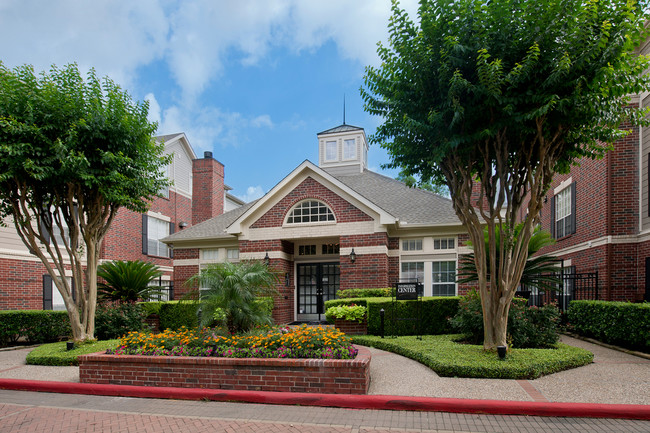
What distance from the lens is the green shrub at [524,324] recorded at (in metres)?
9.55

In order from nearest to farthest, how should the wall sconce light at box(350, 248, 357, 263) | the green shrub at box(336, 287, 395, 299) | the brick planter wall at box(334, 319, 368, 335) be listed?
the brick planter wall at box(334, 319, 368, 335) < the green shrub at box(336, 287, 395, 299) < the wall sconce light at box(350, 248, 357, 263)

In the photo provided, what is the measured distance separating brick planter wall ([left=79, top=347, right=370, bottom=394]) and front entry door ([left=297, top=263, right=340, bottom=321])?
33.3ft

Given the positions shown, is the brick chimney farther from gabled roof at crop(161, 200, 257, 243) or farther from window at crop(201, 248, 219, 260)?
window at crop(201, 248, 219, 260)

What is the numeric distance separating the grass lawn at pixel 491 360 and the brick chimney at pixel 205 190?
65.3ft

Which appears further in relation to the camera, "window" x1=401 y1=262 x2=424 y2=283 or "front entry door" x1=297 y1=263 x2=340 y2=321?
"front entry door" x1=297 y1=263 x2=340 y2=321

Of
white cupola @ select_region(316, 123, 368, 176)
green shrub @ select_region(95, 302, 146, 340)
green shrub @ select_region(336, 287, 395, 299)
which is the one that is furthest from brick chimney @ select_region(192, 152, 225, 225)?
green shrub @ select_region(336, 287, 395, 299)

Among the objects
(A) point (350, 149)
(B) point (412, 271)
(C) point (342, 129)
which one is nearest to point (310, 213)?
(B) point (412, 271)

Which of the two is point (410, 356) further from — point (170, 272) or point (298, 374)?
point (170, 272)

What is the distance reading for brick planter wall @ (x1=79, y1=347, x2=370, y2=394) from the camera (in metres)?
6.71

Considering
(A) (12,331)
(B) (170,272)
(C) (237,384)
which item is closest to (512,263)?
(C) (237,384)

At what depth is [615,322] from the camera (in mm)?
10172

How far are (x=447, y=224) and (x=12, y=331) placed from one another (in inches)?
544

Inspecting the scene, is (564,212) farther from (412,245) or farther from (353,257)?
(353,257)

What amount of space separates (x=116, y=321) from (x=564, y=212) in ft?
54.1
